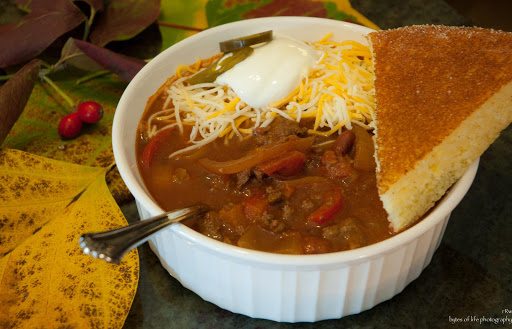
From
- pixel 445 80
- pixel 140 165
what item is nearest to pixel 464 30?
pixel 445 80

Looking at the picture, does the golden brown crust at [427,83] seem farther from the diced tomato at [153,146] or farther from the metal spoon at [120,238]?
the diced tomato at [153,146]

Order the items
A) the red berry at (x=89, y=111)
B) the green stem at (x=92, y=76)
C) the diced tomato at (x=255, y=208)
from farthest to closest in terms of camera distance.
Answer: the green stem at (x=92, y=76), the red berry at (x=89, y=111), the diced tomato at (x=255, y=208)

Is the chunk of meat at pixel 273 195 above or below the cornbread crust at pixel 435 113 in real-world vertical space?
below

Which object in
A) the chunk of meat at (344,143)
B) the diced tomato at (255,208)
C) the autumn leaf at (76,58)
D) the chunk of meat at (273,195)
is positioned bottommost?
the autumn leaf at (76,58)

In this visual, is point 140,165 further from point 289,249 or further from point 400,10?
point 400,10

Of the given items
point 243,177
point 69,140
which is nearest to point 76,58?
point 69,140

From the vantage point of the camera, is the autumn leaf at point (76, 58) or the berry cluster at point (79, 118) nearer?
the berry cluster at point (79, 118)

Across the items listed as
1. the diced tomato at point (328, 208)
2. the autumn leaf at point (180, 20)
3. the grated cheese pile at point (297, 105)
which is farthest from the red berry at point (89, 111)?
the diced tomato at point (328, 208)

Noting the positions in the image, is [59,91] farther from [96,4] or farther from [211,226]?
[211,226]
